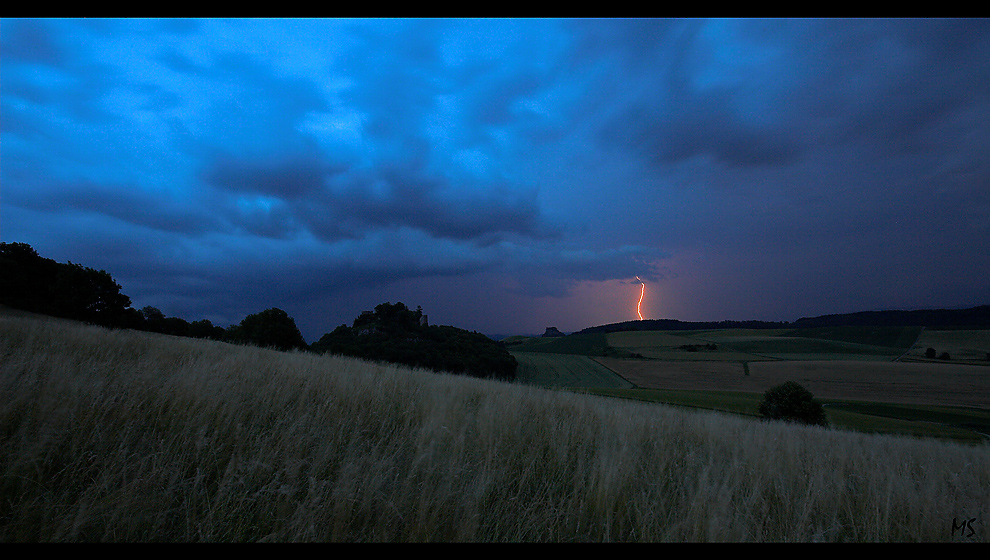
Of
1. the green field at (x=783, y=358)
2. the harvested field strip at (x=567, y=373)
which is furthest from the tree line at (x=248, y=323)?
the green field at (x=783, y=358)

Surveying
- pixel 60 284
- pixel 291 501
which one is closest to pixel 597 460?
pixel 291 501

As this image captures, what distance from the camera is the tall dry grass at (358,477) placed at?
7.75 feet

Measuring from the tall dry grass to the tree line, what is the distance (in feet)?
56.7

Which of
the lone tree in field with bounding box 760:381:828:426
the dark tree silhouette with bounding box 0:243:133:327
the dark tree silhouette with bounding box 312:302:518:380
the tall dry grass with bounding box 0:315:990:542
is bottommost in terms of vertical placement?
the lone tree in field with bounding box 760:381:828:426

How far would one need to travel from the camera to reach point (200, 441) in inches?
116

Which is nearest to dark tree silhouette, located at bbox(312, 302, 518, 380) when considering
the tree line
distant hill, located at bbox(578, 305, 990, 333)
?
the tree line

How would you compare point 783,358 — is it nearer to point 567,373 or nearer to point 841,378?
point 841,378

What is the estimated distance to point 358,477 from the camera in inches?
111

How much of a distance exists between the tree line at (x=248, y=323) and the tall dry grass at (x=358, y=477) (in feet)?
56.7

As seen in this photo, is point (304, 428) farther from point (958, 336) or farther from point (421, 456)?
point (958, 336)

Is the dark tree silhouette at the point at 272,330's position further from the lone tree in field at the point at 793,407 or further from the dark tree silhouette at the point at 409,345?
the lone tree in field at the point at 793,407

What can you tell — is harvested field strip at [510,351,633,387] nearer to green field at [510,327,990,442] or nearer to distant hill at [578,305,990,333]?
green field at [510,327,990,442]

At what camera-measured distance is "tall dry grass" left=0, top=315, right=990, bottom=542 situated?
7.75 feet

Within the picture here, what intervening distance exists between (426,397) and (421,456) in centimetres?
295
